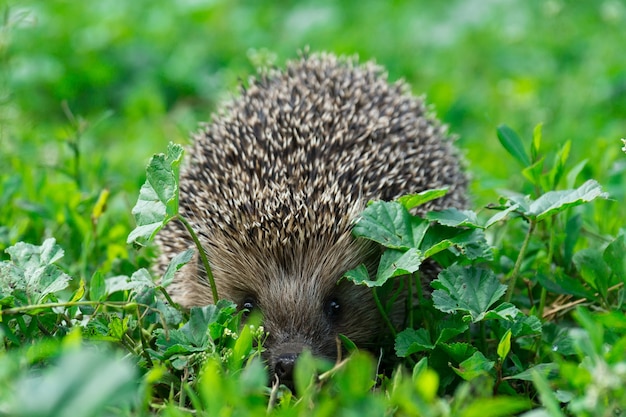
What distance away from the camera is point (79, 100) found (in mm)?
5582

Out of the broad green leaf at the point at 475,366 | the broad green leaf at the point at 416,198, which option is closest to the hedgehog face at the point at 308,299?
the broad green leaf at the point at 416,198

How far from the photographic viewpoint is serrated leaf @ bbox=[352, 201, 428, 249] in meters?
2.41

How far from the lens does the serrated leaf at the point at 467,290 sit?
230cm

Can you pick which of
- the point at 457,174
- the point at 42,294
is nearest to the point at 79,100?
the point at 457,174

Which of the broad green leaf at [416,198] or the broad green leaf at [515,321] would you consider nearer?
the broad green leaf at [515,321]

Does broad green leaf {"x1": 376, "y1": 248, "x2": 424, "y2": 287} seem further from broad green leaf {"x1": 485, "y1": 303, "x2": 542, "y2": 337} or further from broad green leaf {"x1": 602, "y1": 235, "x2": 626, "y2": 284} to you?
broad green leaf {"x1": 602, "y1": 235, "x2": 626, "y2": 284}

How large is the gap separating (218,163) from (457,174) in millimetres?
1071

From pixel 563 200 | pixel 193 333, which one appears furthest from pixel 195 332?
pixel 563 200

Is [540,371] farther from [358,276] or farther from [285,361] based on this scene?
[285,361]

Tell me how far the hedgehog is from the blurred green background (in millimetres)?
532

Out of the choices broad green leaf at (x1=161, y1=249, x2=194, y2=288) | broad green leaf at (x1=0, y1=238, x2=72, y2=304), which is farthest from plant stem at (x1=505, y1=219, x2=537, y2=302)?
broad green leaf at (x1=0, y1=238, x2=72, y2=304)

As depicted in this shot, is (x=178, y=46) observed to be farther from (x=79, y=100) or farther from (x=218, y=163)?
(x=218, y=163)

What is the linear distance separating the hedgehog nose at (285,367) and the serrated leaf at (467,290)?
47 cm

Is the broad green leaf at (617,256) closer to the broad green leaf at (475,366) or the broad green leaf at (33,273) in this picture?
the broad green leaf at (475,366)
